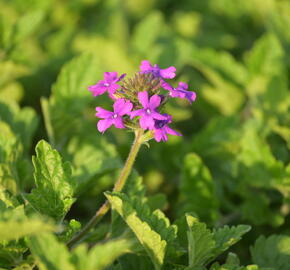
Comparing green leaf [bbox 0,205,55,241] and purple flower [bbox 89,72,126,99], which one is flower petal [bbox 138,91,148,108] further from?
green leaf [bbox 0,205,55,241]

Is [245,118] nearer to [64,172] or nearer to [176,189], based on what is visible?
[176,189]

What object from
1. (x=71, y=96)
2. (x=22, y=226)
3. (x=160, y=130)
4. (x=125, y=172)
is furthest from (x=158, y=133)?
(x=71, y=96)

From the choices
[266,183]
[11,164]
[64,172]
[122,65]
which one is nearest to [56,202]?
[64,172]

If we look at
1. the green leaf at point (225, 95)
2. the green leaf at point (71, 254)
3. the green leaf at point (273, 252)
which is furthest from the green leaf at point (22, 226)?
the green leaf at point (225, 95)

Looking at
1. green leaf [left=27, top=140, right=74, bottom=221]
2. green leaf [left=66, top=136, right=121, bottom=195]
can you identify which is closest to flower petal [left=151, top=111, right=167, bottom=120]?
green leaf [left=27, top=140, right=74, bottom=221]

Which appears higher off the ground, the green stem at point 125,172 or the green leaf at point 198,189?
the green stem at point 125,172

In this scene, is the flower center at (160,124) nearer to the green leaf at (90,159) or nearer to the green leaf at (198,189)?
the green leaf at (90,159)

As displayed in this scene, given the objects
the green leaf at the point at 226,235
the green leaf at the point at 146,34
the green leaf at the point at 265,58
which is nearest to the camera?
the green leaf at the point at 226,235
